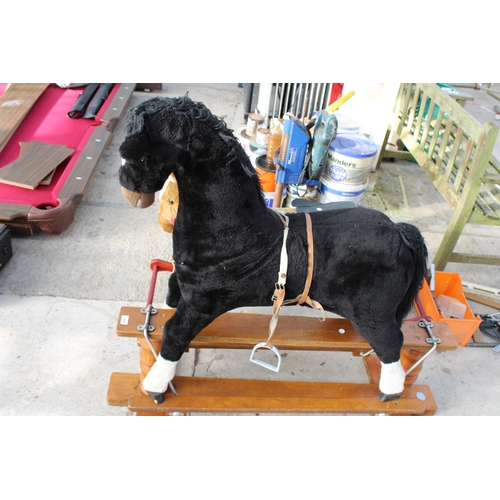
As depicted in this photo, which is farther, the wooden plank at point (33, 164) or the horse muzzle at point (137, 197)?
the wooden plank at point (33, 164)

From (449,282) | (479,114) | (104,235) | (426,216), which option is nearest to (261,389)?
(449,282)

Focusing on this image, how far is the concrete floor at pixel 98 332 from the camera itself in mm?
2305

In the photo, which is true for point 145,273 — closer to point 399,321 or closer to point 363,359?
point 363,359

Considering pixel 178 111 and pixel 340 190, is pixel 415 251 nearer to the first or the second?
pixel 178 111

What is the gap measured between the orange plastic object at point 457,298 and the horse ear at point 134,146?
1928 millimetres

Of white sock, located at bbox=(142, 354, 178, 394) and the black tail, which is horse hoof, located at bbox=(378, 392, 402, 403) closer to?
the black tail

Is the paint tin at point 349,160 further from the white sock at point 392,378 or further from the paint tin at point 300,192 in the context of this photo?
the white sock at point 392,378

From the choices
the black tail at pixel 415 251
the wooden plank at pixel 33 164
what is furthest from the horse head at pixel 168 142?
the wooden plank at pixel 33 164

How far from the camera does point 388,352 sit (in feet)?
6.29

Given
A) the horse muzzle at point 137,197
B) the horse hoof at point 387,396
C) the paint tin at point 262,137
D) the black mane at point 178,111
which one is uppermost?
the black mane at point 178,111

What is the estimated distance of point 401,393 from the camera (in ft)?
7.00

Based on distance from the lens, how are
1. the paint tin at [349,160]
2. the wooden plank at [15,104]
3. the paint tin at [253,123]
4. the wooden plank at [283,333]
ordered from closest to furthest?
the wooden plank at [283,333]
the paint tin at [349,160]
the paint tin at [253,123]
the wooden plank at [15,104]

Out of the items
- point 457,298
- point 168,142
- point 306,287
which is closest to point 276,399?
point 306,287

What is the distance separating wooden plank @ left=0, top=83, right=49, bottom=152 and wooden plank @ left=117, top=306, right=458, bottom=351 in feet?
8.73
